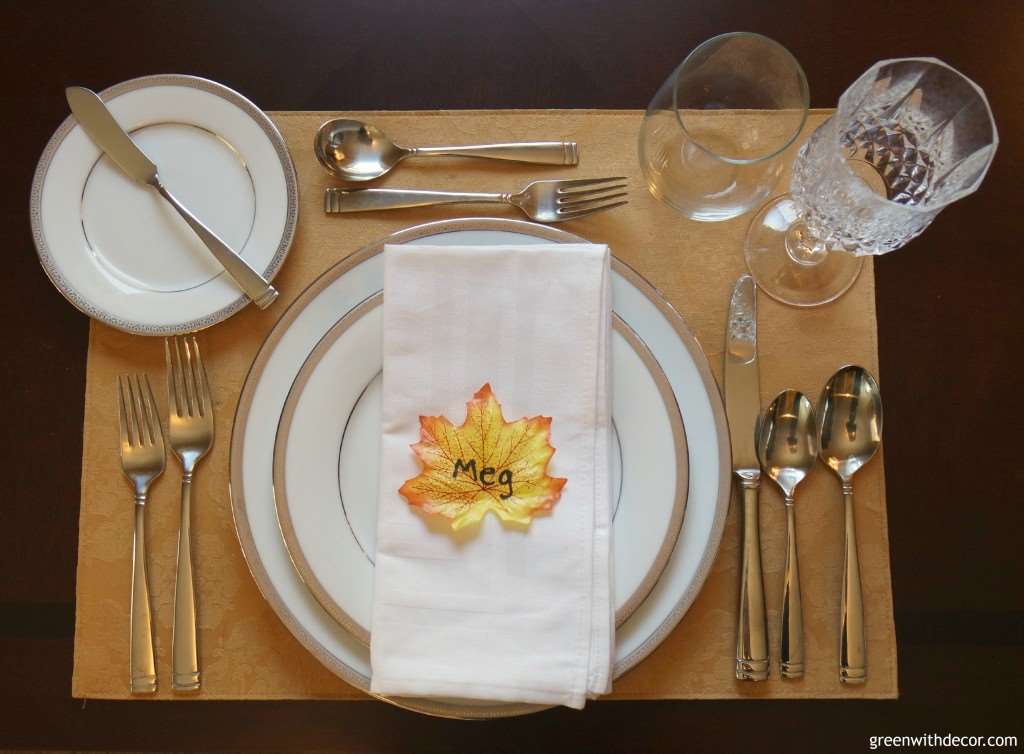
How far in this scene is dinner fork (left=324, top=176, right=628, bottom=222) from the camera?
29.9 inches

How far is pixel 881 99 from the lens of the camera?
69cm

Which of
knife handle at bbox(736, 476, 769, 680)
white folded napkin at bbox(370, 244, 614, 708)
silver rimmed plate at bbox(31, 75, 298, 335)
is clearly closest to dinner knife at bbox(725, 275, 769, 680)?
knife handle at bbox(736, 476, 769, 680)

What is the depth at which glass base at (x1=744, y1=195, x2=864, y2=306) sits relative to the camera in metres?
0.76

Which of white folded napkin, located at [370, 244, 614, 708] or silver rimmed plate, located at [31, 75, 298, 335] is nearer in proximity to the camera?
white folded napkin, located at [370, 244, 614, 708]

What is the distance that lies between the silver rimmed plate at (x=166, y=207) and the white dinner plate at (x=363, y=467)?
132 mm

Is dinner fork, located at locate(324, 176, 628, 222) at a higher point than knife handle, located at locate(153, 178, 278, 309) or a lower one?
higher

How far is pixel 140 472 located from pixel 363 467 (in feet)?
0.71

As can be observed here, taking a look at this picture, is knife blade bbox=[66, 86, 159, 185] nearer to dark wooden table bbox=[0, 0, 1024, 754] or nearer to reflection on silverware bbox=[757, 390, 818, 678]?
dark wooden table bbox=[0, 0, 1024, 754]

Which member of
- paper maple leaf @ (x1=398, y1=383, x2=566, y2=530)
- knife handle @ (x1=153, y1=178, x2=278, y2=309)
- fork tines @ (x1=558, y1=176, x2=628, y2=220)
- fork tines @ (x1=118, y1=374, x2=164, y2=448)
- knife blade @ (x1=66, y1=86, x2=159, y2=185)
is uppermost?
knife blade @ (x1=66, y1=86, x2=159, y2=185)

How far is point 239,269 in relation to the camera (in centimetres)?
73

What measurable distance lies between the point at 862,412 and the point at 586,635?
334 mm

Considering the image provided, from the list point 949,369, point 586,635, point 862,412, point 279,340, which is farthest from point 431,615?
point 949,369

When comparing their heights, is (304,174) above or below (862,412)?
above

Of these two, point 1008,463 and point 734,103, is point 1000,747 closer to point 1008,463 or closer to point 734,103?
point 1008,463
